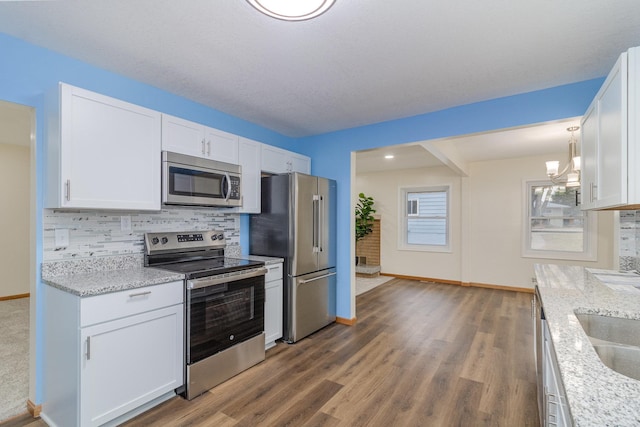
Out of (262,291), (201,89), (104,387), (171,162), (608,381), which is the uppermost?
(201,89)

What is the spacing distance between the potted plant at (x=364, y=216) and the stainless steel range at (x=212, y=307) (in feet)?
13.7

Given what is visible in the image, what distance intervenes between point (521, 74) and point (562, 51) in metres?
0.32

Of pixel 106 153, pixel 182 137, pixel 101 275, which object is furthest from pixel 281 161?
pixel 101 275

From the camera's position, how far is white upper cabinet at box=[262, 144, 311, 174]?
335 centimetres

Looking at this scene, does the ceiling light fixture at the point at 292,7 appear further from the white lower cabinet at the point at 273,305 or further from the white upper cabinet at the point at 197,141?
the white lower cabinet at the point at 273,305

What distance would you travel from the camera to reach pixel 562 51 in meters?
2.06

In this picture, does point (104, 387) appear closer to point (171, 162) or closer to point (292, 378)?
point (292, 378)

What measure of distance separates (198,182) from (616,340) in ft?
9.39

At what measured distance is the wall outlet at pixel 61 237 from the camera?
209 centimetres

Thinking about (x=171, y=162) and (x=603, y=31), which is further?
(x=171, y=162)

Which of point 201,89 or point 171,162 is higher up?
point 201,89

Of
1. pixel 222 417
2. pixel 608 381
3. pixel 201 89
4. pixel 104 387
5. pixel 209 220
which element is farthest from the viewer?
pixel 209 220

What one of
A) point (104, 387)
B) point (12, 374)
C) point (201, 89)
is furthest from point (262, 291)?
point (12, 374)

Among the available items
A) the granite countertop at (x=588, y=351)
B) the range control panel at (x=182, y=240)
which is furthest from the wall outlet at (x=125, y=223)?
the granite countertop at (x=588, y=351)
